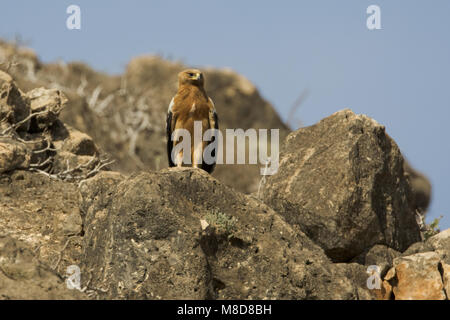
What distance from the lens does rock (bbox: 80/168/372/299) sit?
6691 millimetres

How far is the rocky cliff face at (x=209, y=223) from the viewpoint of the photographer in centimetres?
674

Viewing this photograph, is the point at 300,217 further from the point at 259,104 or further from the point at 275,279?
the point at 259,104

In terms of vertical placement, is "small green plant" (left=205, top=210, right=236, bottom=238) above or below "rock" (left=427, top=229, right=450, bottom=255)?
above

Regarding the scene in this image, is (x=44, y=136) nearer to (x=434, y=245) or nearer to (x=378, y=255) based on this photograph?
→ (x=378, y=255)

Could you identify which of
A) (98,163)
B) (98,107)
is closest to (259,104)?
(98,107)

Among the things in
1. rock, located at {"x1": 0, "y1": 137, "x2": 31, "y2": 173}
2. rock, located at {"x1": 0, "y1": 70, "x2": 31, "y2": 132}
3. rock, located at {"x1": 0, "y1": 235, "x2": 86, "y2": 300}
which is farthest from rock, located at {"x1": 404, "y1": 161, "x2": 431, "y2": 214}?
rock, located at {"x1": 0, "y1": 235, "x2": 86, "y2": 300}

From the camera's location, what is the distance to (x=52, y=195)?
8.97 m

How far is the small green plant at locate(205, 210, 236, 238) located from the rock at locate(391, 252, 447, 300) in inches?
78.2

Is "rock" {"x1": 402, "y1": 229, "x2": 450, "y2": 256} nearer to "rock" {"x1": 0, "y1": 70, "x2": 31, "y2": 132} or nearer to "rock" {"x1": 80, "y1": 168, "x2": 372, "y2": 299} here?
"rock" {"x1": 80, "y1": 168, "x2": 372, "y2": 299}

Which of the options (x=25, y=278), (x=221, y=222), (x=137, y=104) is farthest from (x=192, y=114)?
(x=137, y=104)

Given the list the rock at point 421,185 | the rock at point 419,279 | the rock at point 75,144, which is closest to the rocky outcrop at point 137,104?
the rock at point 75,144

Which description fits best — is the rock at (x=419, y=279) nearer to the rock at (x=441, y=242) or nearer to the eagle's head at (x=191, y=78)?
the rock at (x=441, y=242)

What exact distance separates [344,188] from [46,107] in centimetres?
463

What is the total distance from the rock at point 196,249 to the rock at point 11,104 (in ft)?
9.89
